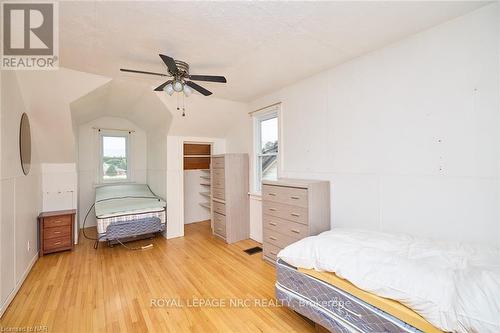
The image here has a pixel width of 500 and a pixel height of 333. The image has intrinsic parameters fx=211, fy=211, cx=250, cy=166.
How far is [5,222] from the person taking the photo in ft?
7.13

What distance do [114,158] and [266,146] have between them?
3.83m

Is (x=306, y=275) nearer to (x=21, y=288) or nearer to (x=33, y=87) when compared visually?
(x=21, y=288)

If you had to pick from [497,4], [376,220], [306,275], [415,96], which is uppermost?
[497,4]

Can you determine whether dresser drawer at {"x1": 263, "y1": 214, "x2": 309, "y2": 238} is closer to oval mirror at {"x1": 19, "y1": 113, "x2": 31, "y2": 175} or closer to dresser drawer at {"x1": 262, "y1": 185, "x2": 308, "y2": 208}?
dresser drawer at {"x1": 262, "y1": 185, "x2": 308, "y2": 208}

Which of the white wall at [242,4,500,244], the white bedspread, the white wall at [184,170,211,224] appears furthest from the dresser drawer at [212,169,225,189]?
the white bedspread

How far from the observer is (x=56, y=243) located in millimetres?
3424

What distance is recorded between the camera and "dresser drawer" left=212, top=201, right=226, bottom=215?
405 cm

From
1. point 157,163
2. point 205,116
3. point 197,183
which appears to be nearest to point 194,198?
point 197,183

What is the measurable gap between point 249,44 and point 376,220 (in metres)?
2.32

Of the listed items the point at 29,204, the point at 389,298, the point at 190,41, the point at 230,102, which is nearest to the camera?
the point at 389,298

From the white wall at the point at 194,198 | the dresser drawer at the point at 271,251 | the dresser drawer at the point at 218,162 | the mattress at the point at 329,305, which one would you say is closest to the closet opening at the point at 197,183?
the white wall at the point at 194,198

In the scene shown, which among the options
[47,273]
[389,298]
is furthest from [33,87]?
[389,298]

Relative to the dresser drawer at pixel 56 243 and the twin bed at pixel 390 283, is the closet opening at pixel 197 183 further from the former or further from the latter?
the twin bed at pixel 390 283

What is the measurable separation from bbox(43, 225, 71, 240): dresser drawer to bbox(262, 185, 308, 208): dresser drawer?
131 inches
